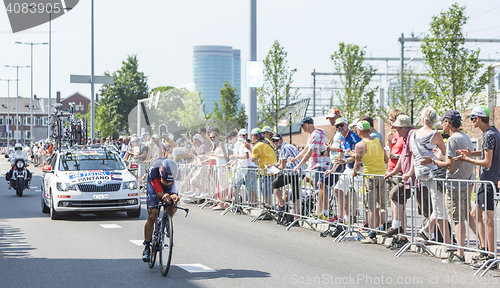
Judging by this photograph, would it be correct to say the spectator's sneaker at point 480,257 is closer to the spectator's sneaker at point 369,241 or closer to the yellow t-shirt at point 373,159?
the spectator's sneaker at point 369,241

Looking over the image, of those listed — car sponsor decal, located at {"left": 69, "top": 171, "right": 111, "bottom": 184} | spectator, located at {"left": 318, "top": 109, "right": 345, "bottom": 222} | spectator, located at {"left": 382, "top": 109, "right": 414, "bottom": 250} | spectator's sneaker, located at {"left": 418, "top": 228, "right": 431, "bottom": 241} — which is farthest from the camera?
car sponsor decal, located at {"left": 69, "top": 171, "right": 111, "bottom": 184}

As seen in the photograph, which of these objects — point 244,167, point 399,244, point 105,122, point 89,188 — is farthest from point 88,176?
point 105,122

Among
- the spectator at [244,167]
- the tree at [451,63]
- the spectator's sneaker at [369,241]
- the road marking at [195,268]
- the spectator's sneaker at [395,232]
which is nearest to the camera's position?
the road marking at [195,268]

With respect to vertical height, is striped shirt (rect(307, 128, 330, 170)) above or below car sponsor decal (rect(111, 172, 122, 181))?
above

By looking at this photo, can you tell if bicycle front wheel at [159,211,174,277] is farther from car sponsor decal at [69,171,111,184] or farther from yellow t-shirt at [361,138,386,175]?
car sponsor decal at [69,171,111,184]

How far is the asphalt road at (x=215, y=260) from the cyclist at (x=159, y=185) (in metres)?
0.52

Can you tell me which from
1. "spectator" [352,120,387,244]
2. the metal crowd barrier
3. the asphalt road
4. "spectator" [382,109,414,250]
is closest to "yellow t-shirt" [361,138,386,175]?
"spectator" [352,120,387,244]

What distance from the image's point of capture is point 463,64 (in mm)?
22500

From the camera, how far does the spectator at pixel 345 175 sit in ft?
33.4

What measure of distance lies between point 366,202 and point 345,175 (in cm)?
61

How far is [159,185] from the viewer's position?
735 cm

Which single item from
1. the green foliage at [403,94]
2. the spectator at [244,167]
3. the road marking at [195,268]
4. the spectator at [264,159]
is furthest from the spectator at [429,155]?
the green foliage at [403,94]

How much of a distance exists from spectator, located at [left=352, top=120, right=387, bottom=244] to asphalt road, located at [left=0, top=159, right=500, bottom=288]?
19.4 inches

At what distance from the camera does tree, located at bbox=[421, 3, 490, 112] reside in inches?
881
